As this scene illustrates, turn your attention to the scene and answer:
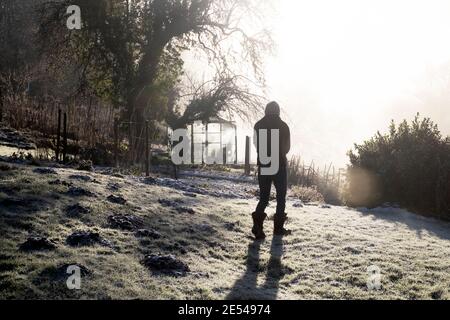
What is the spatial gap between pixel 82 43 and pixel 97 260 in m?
17.5

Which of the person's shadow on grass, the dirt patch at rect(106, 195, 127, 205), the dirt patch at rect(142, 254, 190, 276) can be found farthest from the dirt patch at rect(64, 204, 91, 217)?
the person's shadow on grass

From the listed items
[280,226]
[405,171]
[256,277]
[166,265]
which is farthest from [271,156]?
[405,171]

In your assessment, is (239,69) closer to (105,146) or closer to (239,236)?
(105,146)

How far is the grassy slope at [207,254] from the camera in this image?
5.21 meters

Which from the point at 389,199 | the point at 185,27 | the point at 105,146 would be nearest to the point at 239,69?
the point at 185,27

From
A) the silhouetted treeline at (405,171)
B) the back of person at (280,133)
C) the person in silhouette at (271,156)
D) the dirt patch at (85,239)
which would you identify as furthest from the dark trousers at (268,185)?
the silhouetted treeline at (405,171)

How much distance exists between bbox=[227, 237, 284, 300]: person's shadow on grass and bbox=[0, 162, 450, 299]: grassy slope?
0.02 meters

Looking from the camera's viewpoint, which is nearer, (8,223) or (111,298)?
(111,298)

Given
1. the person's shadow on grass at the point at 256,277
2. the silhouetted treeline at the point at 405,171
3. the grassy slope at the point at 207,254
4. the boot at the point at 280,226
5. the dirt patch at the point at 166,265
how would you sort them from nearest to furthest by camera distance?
the grassy slope at the point at 207,254
the person's shadow on grass at the point at 256,277
the dirt patch at the point at 166,265
the boot at the point at 280,226
the silhouetted treeline at the point at 405,171

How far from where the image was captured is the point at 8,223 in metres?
6.31

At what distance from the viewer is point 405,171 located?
13.6 meters

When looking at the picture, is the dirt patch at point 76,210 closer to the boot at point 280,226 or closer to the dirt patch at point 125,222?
the dirt patch at point 125,222

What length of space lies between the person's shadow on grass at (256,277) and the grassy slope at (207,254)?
2 centimetres

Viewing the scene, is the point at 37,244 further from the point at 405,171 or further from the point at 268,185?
the point at 405,171
